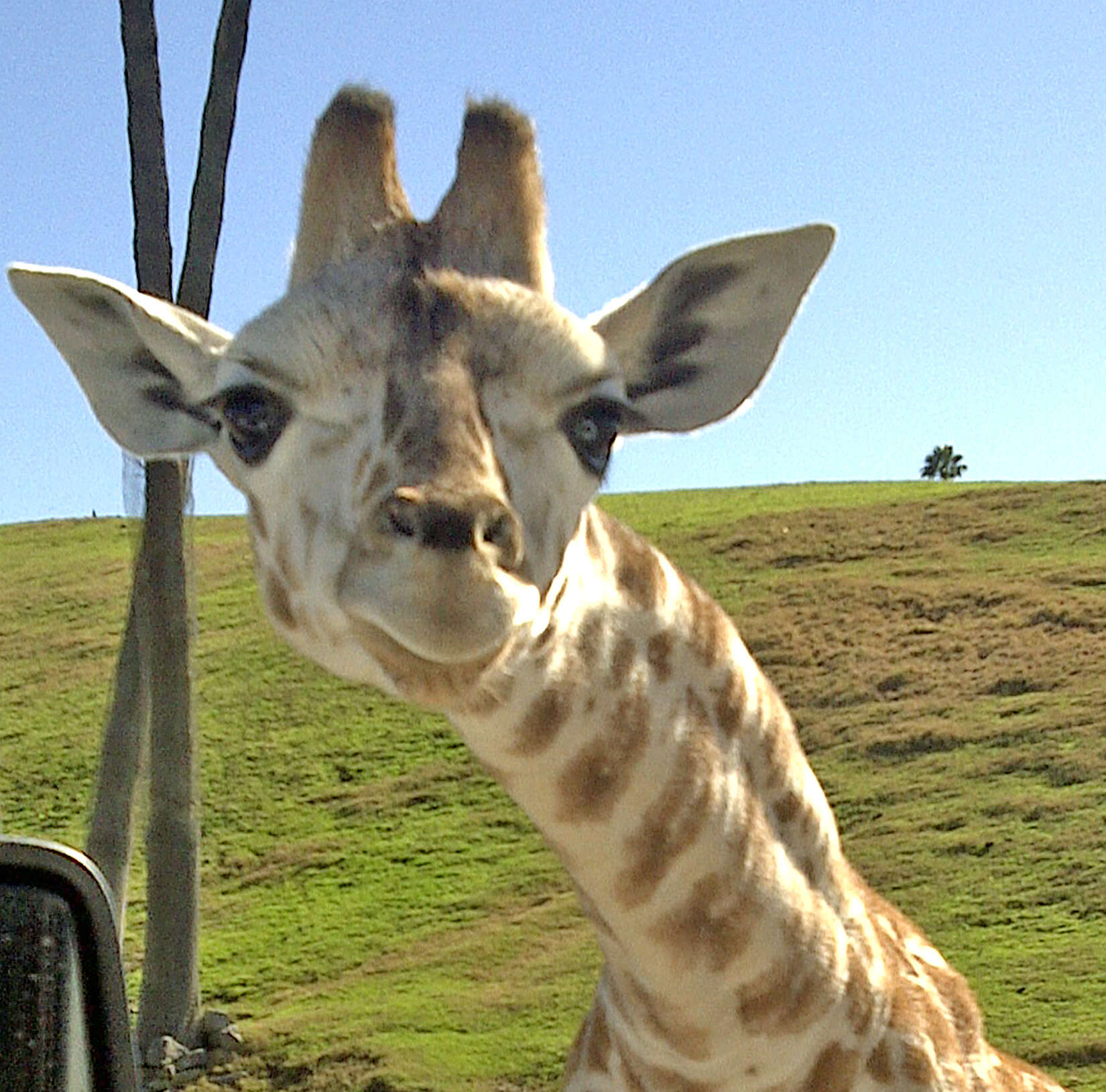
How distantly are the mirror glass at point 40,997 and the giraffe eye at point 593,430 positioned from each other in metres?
1.03

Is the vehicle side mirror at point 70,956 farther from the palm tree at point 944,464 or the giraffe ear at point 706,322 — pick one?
the palm tree at point 944,464

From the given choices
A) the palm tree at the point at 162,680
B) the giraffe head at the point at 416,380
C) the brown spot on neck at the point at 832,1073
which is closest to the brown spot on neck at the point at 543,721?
the giraffe head at the point at 416,380

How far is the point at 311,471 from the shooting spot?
7.81ft

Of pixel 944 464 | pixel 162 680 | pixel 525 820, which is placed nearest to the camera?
pixel 162 680

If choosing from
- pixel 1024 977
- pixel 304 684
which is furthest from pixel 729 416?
pixel 304 684

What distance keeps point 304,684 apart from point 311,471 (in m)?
11.5

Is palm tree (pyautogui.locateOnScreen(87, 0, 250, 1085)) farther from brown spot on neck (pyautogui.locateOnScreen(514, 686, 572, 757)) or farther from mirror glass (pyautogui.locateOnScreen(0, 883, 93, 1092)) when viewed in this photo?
mirror glass (pyautogui.locateOnScreen(0, 883, 93, 1092))

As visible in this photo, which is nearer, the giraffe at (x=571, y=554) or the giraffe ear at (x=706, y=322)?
the giraffe at (x=571, y=554)

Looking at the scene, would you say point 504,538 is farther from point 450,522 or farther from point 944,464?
point 944,464

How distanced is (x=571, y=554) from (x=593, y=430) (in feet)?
0.61

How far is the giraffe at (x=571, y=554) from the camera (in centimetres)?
233

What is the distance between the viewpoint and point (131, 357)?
2.92 metres

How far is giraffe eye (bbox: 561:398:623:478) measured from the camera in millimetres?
2486

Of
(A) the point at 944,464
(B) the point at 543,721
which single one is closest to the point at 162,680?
(B) the point at 543,721
